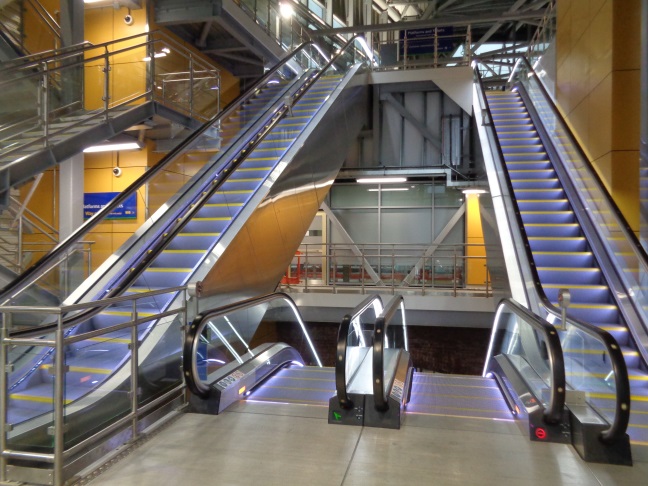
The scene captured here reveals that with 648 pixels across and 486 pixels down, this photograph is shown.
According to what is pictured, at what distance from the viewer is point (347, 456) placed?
3.74 m

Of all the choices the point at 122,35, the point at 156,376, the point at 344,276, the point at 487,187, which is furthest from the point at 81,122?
the point at 344,276

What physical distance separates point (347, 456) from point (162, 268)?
4.16 meters

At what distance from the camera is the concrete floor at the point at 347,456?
3.41 meters

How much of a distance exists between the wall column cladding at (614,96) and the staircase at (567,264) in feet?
2.73

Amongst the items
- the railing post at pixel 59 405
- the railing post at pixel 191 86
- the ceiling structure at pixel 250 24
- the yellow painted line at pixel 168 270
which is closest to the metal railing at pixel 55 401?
the railing post at pixel 59 405

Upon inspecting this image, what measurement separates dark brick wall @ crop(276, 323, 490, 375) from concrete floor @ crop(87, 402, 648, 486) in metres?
7.79

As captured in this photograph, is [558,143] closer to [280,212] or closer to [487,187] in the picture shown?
[487,187]

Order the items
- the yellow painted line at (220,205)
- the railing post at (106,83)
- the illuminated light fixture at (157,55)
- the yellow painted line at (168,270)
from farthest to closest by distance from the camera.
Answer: the illuminated light fixture at (157,55), the railing post at (106,83), the yellow painted line at (220,205), the yellow painted line at (168,270)

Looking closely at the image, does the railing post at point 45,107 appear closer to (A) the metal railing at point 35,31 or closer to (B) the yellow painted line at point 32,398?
(A) the metal railing at point 35,31

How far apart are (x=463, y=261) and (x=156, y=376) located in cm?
1296

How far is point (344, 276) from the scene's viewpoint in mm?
16766

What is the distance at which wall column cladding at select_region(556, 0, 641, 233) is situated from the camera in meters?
7.25

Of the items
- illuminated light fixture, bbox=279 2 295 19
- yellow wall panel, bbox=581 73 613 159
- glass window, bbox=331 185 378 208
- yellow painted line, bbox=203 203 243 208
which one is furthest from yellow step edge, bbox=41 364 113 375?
glass window, bbox=331 185 378 208

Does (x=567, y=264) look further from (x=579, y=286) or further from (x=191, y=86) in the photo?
(x=191, y=86)
